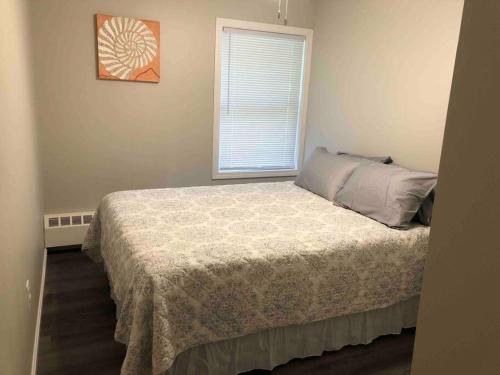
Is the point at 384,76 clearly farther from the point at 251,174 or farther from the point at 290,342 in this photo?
the point at 290,342

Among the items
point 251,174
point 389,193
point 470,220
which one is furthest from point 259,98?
point 470,220

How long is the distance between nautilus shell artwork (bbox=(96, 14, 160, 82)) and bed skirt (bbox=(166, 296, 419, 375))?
Result: 257 cm

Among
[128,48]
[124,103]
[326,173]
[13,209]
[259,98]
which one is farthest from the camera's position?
[259,98]

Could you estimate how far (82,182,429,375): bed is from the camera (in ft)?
5.97

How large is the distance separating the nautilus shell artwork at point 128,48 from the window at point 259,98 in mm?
630

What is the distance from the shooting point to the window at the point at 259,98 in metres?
3.95

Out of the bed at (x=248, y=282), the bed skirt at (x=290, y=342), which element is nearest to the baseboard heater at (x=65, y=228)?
the bed at (x=248, y=282)

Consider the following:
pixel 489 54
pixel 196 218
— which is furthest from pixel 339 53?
pixel 489 54

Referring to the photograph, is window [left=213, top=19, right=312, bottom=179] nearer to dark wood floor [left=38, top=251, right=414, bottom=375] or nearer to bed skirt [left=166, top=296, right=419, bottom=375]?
dark wood floor [left=38, top=251, right=414, bottom=375]

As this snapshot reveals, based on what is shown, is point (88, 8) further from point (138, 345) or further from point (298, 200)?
point (138, 345)

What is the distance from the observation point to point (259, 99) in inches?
164

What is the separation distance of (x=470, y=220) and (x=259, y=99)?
3.60m

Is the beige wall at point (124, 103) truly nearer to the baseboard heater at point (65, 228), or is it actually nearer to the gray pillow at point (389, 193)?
the baseboard heater at point (65, 228)

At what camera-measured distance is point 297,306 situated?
6.91ft
